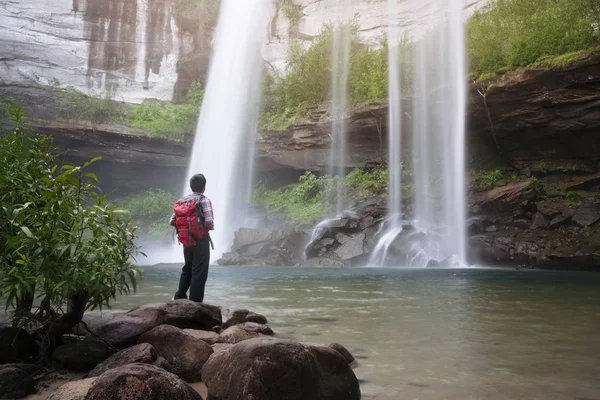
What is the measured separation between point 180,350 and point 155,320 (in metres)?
0.73

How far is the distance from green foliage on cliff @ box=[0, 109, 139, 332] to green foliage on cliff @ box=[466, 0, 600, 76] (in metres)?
18.4

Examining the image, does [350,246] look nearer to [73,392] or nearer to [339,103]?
[339,103]

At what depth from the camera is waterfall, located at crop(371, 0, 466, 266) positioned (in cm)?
1778

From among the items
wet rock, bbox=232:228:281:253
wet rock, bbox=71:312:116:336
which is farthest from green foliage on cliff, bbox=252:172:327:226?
wet rock, bbox=71:312:116:336

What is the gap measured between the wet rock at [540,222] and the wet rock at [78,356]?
16.9m

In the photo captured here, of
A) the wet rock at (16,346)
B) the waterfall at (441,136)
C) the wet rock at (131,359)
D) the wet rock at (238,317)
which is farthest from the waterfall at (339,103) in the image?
the wet rock at (131,359)

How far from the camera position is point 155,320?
3752mm

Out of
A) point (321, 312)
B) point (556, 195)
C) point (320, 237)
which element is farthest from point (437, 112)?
point (321, 312)

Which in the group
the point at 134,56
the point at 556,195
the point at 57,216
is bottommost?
the point at 57,216

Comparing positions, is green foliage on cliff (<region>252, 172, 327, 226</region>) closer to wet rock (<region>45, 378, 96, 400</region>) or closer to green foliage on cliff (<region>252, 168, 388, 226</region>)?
green foliage on cliff (<region>252, 168, 388, 226</region>)

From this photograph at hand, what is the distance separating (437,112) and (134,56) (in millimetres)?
21425

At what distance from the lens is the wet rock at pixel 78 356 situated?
2998 millimetres

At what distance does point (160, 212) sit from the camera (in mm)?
28016

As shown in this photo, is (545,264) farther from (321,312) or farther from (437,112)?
(321,312)
